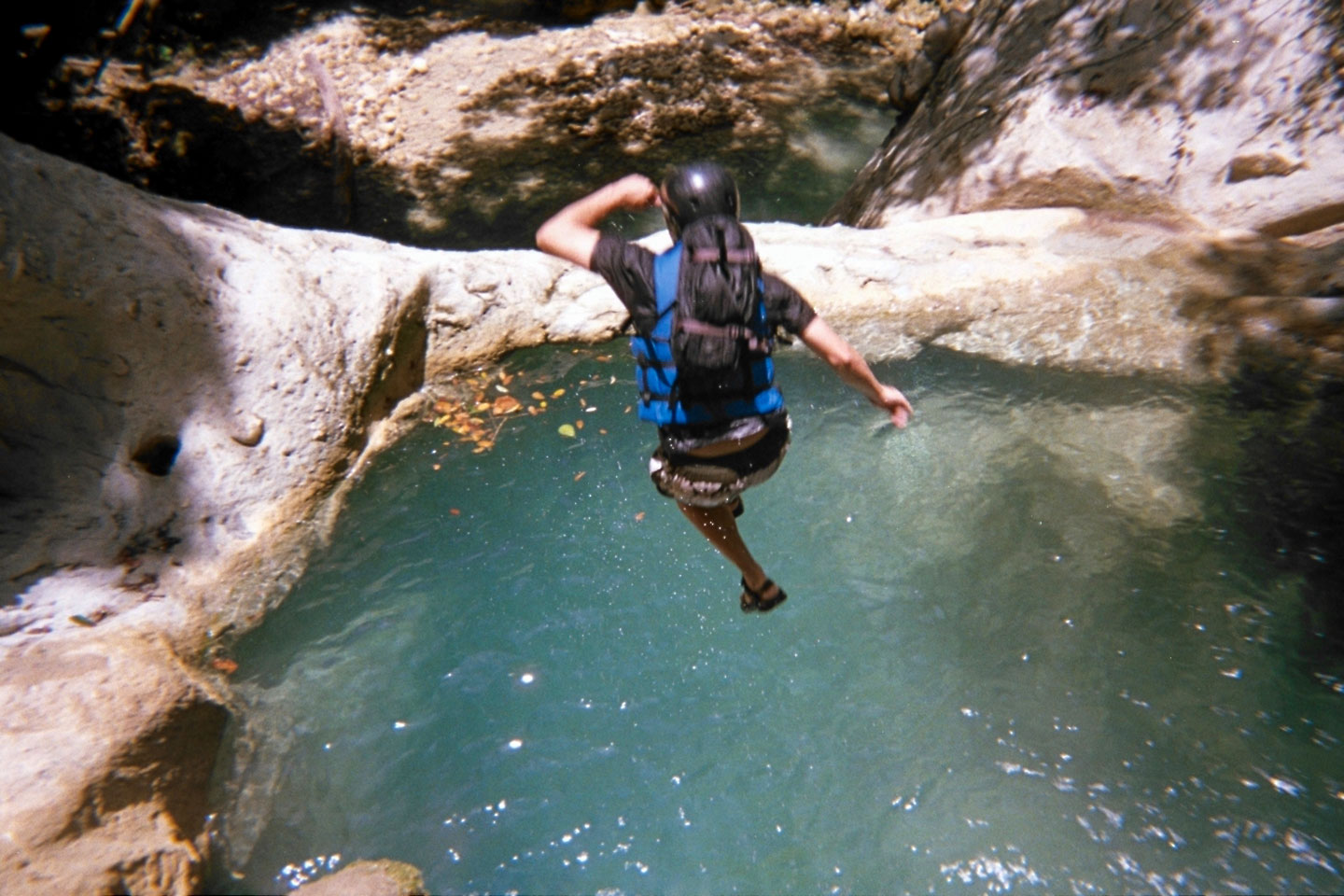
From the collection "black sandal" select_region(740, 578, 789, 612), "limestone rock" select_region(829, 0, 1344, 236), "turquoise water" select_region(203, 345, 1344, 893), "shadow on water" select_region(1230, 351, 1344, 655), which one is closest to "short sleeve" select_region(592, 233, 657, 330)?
"black sandal" select_region(740, 578, 789, 612)

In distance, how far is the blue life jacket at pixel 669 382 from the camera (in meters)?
2.24

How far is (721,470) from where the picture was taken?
255 cm

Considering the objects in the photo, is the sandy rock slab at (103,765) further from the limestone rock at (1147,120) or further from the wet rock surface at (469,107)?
the wet rock surface at (469,107)

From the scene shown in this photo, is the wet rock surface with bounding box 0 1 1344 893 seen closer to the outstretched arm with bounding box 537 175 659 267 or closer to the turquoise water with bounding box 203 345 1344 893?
the turquoise water with bounding box 203 345 1344 893

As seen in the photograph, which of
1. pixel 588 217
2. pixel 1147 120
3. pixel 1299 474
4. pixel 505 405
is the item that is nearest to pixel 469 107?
pixel 505 405

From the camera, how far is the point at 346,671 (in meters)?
→ 3.34

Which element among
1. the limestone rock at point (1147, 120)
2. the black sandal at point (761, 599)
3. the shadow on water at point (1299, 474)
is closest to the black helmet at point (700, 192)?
the black sandal at point (761, 599)

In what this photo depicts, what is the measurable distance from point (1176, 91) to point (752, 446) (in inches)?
158

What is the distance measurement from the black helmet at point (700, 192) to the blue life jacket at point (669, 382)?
115 mm

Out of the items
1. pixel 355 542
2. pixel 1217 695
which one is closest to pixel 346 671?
pixel 355 542

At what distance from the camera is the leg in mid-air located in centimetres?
288

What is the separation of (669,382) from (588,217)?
0.55m

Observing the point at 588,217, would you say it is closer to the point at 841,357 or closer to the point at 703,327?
the point at 703,327

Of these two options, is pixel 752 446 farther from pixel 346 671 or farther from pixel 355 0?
pixel 355 0
